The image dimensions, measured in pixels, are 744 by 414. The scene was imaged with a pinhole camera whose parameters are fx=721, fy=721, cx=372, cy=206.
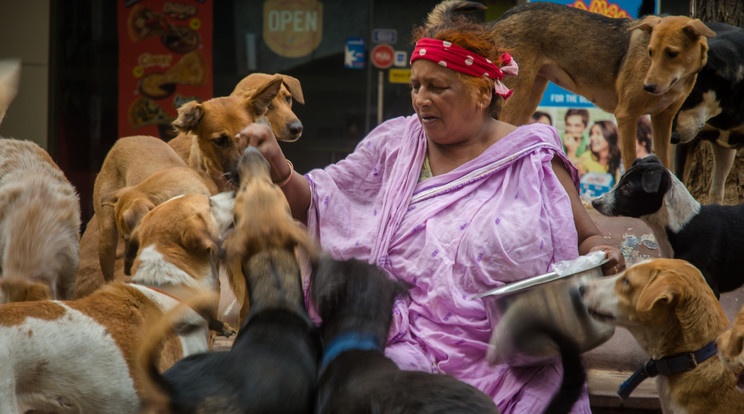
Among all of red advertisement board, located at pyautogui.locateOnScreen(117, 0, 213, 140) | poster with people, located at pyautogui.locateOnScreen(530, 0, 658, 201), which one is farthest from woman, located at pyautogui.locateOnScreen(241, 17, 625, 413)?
red advertisement board, located at pyautogui.locateOnScreen(117, 0, 213, 140)

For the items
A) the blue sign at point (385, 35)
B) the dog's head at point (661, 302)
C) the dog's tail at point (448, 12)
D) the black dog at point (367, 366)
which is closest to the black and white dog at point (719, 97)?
the dog's tail at point (448, 12)

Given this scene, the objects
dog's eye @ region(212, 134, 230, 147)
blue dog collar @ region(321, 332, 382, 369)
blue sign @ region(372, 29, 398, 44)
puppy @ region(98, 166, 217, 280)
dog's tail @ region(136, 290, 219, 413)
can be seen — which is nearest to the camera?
dog's tail @ region(136, 290, 219, 413)

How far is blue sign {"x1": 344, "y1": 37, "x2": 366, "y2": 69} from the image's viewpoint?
745 cm

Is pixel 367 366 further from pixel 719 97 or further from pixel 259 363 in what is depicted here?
pixel 719 97

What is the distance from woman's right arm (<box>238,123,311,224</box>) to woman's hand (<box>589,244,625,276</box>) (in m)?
1.25

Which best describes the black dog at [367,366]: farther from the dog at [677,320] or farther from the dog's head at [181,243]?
the dog's head at [181,243]

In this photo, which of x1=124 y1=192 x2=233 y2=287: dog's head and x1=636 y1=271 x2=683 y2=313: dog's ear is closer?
x1=636 y1=271 x2=683 y2=313: dog's ear

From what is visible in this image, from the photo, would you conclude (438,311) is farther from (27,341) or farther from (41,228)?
(41,228)

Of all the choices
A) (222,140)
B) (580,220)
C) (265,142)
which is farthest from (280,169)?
(222,140)

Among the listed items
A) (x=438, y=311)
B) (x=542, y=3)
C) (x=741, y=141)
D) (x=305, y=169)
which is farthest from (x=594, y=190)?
(x=438, y=311)

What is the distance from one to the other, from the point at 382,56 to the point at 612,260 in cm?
501

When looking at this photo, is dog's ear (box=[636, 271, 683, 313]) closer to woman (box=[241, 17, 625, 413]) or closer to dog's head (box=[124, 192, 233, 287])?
woman (box=[241, 17, 625, 413])

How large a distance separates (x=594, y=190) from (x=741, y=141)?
1.41 meters

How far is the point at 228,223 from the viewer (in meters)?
3.08
